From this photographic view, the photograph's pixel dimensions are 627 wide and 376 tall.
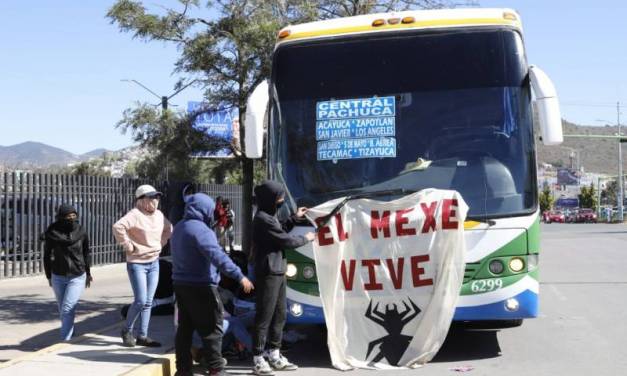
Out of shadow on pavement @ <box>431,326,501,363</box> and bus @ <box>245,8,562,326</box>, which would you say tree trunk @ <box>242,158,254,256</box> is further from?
bus @ <box>245,8,562,326</box>

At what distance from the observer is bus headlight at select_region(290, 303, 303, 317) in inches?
315

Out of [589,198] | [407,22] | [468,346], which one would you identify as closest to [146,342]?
[468,346]

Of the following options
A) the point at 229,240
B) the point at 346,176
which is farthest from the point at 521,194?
the point at 229,240

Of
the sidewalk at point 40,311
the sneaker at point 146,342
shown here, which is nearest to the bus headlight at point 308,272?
the sneaker at point 146,342

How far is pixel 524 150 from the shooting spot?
305 inches

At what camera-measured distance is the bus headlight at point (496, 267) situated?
7.61 m

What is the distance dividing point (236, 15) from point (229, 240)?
4601mm

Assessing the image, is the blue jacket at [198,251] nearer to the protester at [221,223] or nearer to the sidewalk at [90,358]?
the sidewalk at [90,358]

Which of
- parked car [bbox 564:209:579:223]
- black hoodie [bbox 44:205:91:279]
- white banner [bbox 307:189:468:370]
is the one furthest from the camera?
parked car [bbox 564:209:579:223]

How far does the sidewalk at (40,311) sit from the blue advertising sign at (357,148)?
14.0 ft

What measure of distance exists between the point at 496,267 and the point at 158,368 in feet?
11.0

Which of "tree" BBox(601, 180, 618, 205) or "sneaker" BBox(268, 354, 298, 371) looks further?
"tree" BBox(601, 180, 618, 205)

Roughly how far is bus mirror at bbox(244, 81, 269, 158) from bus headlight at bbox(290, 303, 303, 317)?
61.1 inches

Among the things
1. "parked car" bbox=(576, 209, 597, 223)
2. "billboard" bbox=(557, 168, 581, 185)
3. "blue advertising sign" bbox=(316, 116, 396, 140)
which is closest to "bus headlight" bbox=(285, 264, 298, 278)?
"blue advertising sign" bbox=(316, 116, 396, 140)
